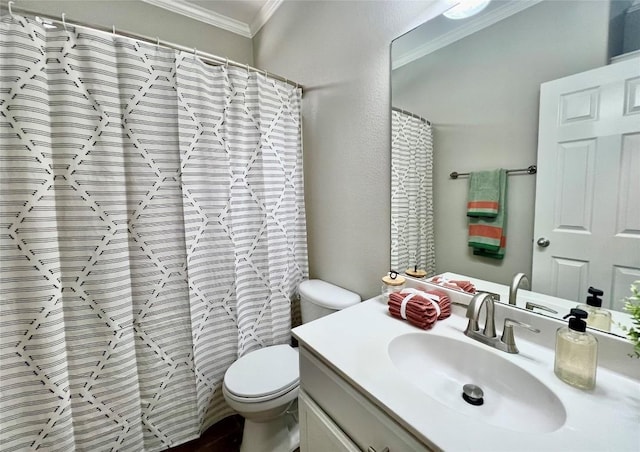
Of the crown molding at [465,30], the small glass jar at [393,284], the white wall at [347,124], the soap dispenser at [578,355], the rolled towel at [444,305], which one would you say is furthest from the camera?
the white wall at [347,124]

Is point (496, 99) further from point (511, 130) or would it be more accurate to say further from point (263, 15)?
point (263, 15)

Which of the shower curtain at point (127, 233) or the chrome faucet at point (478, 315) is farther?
the shower curtain at point (127, 233)

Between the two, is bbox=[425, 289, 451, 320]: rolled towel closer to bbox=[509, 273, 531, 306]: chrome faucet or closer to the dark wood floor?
bbox=[509, 273, 531, 306]: chrome faucet

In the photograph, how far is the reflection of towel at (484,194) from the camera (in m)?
0.92

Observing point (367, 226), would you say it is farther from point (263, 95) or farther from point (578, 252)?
point (263, 95)

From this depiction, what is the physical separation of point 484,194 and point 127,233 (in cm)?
149

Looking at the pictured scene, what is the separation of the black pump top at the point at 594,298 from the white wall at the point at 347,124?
2.25 feet

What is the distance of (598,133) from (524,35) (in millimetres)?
397

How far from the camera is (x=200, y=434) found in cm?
140

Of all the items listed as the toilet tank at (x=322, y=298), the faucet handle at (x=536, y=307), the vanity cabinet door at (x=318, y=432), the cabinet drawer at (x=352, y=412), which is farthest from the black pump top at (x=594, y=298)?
the toilet tank at (x=322, y=298)

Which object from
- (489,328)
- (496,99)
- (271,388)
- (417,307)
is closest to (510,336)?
(489,328)

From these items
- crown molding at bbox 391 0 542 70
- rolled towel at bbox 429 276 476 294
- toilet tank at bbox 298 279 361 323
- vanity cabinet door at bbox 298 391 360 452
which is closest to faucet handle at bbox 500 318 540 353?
rolled towel at bbox 429 276 476 294

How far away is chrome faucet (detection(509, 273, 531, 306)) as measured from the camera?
0.86 meters

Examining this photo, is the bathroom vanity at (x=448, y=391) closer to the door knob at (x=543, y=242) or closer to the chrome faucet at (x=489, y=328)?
the chrome faucet at (x=489, y=328)
